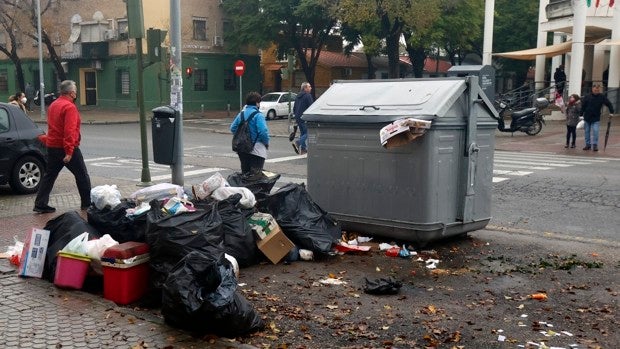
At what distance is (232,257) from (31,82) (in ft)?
152

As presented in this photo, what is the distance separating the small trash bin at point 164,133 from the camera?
1020 centimetres

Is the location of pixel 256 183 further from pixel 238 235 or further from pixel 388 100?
pixel 388 100

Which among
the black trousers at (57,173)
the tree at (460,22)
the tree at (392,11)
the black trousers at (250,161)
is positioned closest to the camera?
the black trousers at (57,173)

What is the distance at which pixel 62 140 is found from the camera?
8.93 meters

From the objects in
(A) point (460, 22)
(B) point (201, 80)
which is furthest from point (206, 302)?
(B) point (201, 80)

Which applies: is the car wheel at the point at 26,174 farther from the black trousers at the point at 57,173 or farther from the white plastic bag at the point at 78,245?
the white plastic bag at the point at 78,245

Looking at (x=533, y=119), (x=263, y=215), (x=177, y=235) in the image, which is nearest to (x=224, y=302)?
(x=177, y=235)

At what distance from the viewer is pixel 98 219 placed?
6.47 m

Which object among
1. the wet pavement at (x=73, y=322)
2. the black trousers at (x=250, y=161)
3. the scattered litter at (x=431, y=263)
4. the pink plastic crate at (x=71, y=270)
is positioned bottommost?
the scattered litter at (x=431, y=263)

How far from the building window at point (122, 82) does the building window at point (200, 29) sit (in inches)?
191

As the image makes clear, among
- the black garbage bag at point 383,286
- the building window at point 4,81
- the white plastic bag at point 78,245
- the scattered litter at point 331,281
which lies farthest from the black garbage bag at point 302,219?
the building window at point 4,81

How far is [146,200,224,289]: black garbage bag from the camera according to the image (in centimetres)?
557

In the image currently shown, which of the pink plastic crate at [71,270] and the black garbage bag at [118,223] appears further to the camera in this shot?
the black garbage bag at [118,223]

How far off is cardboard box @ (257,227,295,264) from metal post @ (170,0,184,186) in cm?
405
